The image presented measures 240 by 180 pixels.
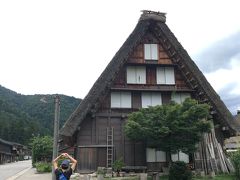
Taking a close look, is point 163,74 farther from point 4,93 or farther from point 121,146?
point 4,93

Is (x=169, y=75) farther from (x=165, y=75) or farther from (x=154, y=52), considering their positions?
(x=154, y=52)

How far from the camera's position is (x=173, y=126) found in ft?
61.8

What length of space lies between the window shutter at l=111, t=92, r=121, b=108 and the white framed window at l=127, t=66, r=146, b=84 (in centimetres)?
129

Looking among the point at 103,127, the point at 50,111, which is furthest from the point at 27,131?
the point at 103,127

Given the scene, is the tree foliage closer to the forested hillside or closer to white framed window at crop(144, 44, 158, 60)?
white framed window at crop(144, 44, 158, 60)

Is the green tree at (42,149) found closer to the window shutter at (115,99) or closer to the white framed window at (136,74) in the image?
the window shutter at (115,99)

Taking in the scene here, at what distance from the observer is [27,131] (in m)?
92.1

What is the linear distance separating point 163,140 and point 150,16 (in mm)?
10788

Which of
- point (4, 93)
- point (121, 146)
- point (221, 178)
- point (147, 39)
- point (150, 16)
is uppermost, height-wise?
point (4, 93)

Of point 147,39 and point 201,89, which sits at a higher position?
point 147,39

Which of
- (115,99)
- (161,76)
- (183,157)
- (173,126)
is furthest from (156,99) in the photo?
(173,126)

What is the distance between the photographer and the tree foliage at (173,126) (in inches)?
744

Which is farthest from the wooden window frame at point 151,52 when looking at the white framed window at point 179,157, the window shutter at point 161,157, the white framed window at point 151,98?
the white framed window at point 179,157

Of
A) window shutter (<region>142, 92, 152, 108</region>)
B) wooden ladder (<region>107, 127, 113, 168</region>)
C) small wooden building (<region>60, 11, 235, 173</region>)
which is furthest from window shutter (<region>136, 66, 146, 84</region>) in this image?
wooden ladder (<region>107, 127, 113, 168</region>)
